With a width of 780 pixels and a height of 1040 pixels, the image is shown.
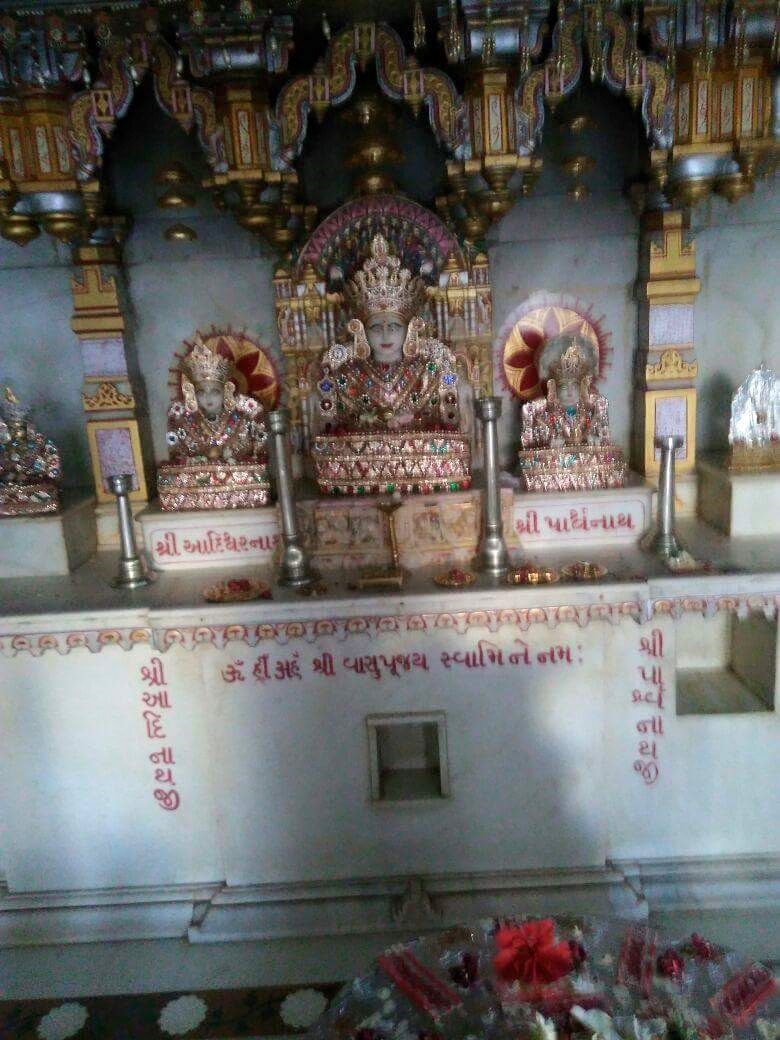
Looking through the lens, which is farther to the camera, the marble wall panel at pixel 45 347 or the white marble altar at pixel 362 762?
the marble wall panel at pixel 45 347

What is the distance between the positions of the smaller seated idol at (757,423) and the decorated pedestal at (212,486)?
8.00ft

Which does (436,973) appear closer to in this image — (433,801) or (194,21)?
(433,801)

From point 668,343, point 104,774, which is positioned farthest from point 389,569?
point 668,343

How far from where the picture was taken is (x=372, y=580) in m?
3.41

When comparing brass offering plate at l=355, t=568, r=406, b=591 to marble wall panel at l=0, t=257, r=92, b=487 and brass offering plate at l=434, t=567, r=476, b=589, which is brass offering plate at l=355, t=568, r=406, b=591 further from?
marble wall panel at l=0, t=257, r=92, b=487

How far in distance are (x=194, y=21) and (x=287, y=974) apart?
3.93 metres

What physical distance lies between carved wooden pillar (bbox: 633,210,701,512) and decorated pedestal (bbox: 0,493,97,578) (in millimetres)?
3089

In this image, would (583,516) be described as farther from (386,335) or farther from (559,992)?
(559,992)

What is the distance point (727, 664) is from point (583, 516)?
1.16m

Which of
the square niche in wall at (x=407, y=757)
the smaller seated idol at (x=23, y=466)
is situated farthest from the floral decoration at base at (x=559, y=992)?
the smaller seated idol at (x=23, y=466)

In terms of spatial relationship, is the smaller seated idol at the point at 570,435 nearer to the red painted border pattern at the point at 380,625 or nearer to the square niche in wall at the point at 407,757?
the red painted border pattern at the point at 380,625

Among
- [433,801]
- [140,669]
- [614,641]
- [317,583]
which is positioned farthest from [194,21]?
[433,801]

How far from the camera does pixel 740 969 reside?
Answer: 2.20m

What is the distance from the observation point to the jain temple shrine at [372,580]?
3252 millimetres
